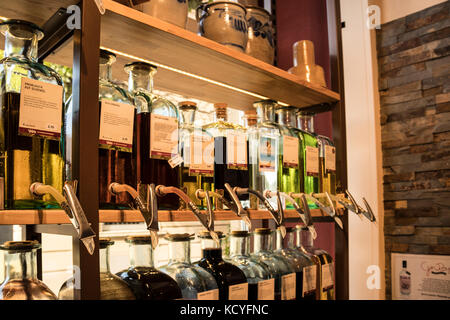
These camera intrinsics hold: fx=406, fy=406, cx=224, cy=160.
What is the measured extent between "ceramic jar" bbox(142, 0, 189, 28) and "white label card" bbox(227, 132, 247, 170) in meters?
0.37

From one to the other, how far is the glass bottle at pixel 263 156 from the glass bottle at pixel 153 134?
1.24ft

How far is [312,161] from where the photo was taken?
1573mm

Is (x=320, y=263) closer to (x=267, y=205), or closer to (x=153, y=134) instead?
(x=267, y=205)

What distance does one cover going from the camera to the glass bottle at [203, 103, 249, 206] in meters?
1.26

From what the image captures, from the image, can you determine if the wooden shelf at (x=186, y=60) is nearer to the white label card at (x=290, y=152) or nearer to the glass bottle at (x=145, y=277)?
the white label card at (x=290, y=152)

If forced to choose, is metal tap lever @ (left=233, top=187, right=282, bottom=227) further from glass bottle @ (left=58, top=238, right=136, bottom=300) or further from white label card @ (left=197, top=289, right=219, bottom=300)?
glass bottle @ (left=58, top=238, right=136, bottom=300)

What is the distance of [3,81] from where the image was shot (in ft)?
2.69

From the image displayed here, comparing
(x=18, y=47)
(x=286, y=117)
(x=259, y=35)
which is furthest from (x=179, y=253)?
(x=259, y=35)

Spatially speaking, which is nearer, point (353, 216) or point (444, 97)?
point (444, 97)

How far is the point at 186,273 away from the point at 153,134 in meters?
0.39
